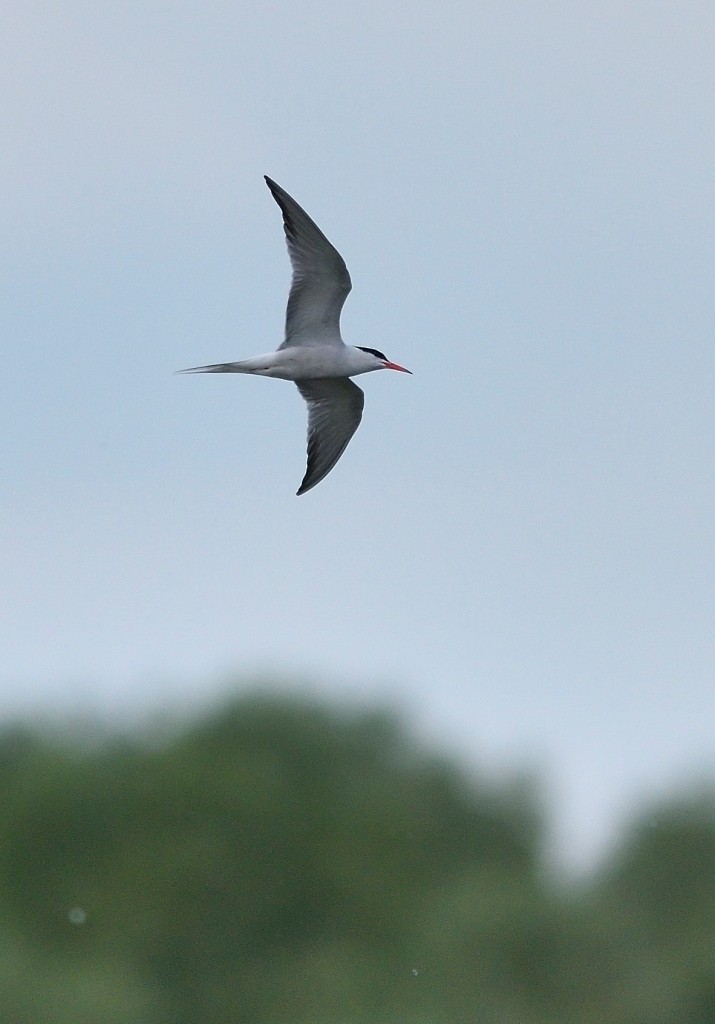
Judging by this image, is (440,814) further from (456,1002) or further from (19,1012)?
(19,1012)

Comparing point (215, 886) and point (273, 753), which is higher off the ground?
point (273, 753)

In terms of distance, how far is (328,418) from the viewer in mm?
15125

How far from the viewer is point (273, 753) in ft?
205

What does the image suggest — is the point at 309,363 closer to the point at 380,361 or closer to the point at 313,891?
the point at 380,361

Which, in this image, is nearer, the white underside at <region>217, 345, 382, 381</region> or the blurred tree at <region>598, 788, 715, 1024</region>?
the white underside at <region>217, 345, 382, 381</region>

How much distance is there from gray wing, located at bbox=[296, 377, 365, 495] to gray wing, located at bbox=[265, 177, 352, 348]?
2.63ft

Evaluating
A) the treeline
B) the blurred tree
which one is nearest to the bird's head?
the treeline

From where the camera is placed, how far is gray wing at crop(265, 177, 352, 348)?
13.9m

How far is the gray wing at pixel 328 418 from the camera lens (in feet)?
49.3

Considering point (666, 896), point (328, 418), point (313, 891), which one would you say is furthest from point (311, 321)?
point (666, 896)

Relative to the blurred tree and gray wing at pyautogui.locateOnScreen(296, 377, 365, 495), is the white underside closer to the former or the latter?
gray wing at pyautogui.locateOnScreen(296, 377, 365, 495)

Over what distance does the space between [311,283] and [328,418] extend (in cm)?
139

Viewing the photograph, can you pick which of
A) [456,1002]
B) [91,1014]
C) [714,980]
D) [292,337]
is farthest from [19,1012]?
[292,337]

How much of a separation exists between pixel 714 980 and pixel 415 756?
12.5 meters
